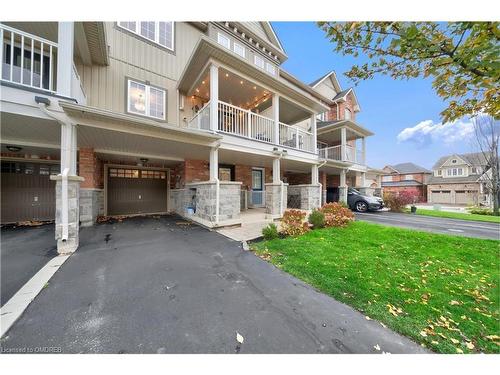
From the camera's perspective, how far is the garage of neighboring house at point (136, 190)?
9.23 meters

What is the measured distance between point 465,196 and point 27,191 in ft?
144

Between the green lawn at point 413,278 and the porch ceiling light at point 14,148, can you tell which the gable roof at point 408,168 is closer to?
the green lawn at point 413,278

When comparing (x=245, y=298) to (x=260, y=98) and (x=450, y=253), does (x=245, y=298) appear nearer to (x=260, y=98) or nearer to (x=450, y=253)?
(x=450, y=253)

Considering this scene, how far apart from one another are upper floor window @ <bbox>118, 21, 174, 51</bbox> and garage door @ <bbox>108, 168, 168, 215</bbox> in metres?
6.36

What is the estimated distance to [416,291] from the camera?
315 cm

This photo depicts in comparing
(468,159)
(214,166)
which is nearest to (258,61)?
(214,166)

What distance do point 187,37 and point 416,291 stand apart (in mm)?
13528

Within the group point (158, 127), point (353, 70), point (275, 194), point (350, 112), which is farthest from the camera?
point (350, 112)

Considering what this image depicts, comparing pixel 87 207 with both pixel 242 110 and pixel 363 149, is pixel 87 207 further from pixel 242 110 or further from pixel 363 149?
pixel 363 149

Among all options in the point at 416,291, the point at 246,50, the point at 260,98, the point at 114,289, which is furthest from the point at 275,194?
the point at 246,50

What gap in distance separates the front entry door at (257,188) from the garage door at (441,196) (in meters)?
33.1

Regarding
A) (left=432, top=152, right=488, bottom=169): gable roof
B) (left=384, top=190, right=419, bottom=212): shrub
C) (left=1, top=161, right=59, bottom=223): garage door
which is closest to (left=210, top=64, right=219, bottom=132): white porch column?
(left=1, top=161, right=59, bottom=223): garage door

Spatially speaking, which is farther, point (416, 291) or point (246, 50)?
point (246, 50)

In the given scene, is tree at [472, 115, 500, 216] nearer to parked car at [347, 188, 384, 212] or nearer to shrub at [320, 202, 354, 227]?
parked car at [347, 188, 384, 212]
